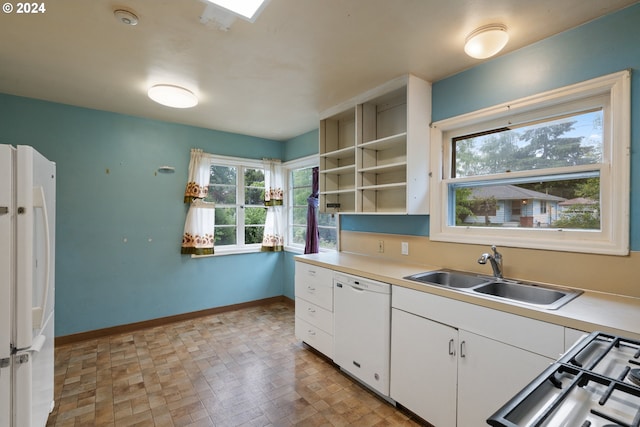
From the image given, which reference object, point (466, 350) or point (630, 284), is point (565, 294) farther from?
point (466, 350)

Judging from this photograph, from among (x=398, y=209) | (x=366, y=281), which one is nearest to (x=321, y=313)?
(x=366, y=281)

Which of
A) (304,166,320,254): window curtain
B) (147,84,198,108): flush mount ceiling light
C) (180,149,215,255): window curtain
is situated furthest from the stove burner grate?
(180,149,215,255): window curtain

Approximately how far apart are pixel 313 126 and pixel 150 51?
2.09 m

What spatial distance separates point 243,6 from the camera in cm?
156

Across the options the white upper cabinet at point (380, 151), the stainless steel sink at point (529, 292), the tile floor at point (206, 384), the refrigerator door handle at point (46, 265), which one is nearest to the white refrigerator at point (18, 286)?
the refrigerator door handle at point (46, 265)

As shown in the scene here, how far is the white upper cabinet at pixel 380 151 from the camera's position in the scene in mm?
Answer: 2389

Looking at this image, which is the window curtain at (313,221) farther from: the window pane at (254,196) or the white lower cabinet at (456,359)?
the white lower cabinet at (456,359)

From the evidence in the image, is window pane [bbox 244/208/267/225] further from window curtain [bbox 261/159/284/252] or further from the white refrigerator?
the white refrigerator

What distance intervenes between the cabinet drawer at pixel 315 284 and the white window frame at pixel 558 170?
0.99m

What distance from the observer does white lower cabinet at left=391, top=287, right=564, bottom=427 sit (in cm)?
143

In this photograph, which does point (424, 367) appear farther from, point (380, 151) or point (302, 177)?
point (302, 177)

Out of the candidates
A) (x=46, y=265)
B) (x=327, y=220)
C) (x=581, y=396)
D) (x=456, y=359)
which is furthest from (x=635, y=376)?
(x=327, y=220)

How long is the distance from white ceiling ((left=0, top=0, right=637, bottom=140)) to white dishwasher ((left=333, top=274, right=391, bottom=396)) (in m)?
1.66

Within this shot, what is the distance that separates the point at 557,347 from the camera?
131 centimetres
